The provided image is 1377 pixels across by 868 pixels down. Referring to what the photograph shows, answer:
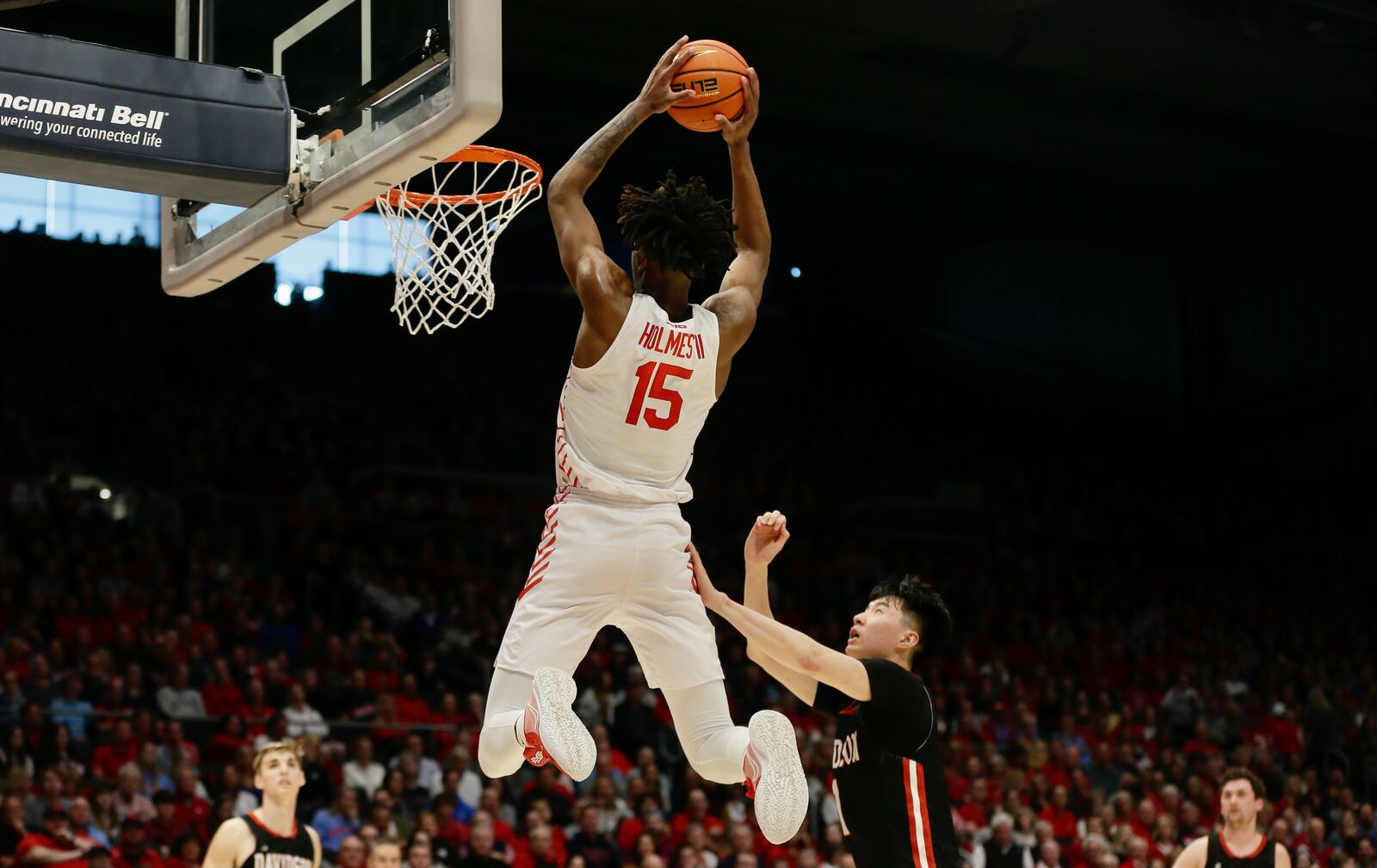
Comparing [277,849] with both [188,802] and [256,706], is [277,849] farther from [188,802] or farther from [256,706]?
[256,706]

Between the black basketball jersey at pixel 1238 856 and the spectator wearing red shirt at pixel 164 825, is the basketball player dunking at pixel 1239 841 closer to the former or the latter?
the black basketball jersey at pixel 1238 856

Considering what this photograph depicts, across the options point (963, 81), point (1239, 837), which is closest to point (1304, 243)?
point (963, 81)

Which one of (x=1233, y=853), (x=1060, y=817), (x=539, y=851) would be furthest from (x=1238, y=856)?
(x=1060, y=817)

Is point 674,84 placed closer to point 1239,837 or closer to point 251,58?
point 251,58

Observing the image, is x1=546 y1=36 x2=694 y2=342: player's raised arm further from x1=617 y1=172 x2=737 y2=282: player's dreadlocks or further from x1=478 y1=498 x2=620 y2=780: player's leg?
x1=478 y1=498 x2=620 y2=780: player's leg

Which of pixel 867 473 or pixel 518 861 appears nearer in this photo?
pixel 518 861

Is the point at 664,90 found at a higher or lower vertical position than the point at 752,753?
higher

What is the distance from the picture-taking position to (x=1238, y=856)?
30.5ft

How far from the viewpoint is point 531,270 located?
27391 mm

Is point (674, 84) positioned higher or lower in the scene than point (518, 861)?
higher

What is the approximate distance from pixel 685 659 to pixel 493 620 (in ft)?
36.6

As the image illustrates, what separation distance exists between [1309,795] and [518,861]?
28.4 feet

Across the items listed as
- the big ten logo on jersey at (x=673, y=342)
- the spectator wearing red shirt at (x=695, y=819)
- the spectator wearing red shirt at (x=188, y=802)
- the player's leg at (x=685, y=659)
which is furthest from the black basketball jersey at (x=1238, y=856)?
the spectator wearing red shirt at (x=188, y=802)

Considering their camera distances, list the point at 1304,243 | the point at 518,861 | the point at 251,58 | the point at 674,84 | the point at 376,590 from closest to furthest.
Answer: the point at 674,84 < the point at 251,58 < the point at 518,861 < the point at 376,590 < the point at 1304,243
